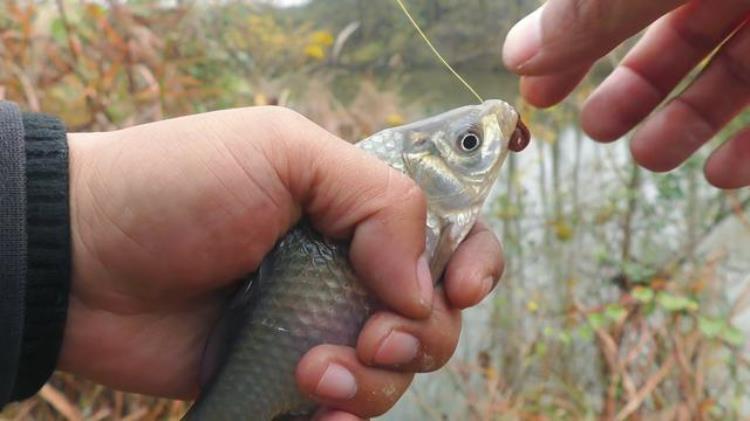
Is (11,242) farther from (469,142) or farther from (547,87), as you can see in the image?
(547,87)

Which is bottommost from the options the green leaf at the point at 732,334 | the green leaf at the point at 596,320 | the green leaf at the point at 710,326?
the green leaf at the point at 596,320

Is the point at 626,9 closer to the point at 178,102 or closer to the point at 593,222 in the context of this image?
the point at 178,102

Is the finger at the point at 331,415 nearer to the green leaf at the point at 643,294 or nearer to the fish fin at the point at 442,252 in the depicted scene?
the fish fin at the point at 442,252

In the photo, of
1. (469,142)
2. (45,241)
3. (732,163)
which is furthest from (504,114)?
(732,163)

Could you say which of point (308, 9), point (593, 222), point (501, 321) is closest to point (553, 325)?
point (501, 321)

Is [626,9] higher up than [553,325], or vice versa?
[626,9]

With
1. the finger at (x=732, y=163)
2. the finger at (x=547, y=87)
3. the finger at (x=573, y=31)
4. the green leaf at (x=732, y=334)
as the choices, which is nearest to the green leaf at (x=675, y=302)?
the green leaf at (x=732, y=334)
